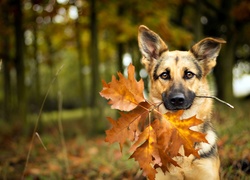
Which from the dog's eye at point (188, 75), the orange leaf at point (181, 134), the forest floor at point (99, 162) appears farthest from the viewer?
the forest floor at point (99, 162)

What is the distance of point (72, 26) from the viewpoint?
16.9 m

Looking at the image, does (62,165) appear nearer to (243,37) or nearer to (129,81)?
(129,81)

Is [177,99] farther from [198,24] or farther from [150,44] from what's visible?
[198,24]

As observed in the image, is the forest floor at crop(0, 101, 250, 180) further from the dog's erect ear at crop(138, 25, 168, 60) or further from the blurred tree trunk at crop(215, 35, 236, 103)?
the blurred tree trunk at crop(215, 35, 236, 103)

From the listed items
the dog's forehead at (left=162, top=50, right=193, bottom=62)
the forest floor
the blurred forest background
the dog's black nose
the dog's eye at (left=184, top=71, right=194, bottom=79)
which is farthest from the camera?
the blurred forest background

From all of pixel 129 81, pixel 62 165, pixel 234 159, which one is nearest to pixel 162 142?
pixel 129 81

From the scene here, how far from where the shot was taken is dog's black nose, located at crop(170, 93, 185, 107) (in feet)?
12.2

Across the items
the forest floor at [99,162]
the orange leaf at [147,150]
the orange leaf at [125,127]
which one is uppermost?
the orange leaf at [125,127]

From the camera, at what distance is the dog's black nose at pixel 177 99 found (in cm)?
371

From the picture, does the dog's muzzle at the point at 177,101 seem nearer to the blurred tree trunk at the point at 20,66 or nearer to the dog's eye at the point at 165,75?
the dog's eye at the point at 165,75

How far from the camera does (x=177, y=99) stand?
372cm

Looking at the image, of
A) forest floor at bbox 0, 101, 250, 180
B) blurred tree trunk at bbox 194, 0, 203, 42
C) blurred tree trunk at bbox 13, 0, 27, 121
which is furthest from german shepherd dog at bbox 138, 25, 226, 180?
blurred tree trunk at bbox 13, 0, 27, 121

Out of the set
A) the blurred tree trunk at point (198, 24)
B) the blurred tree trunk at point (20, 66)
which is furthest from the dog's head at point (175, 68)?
the blurred tree trunk at point (20, 66)

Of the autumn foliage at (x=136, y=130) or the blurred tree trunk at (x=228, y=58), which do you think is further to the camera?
the blurred tree trunk at (x=228, y=58)
